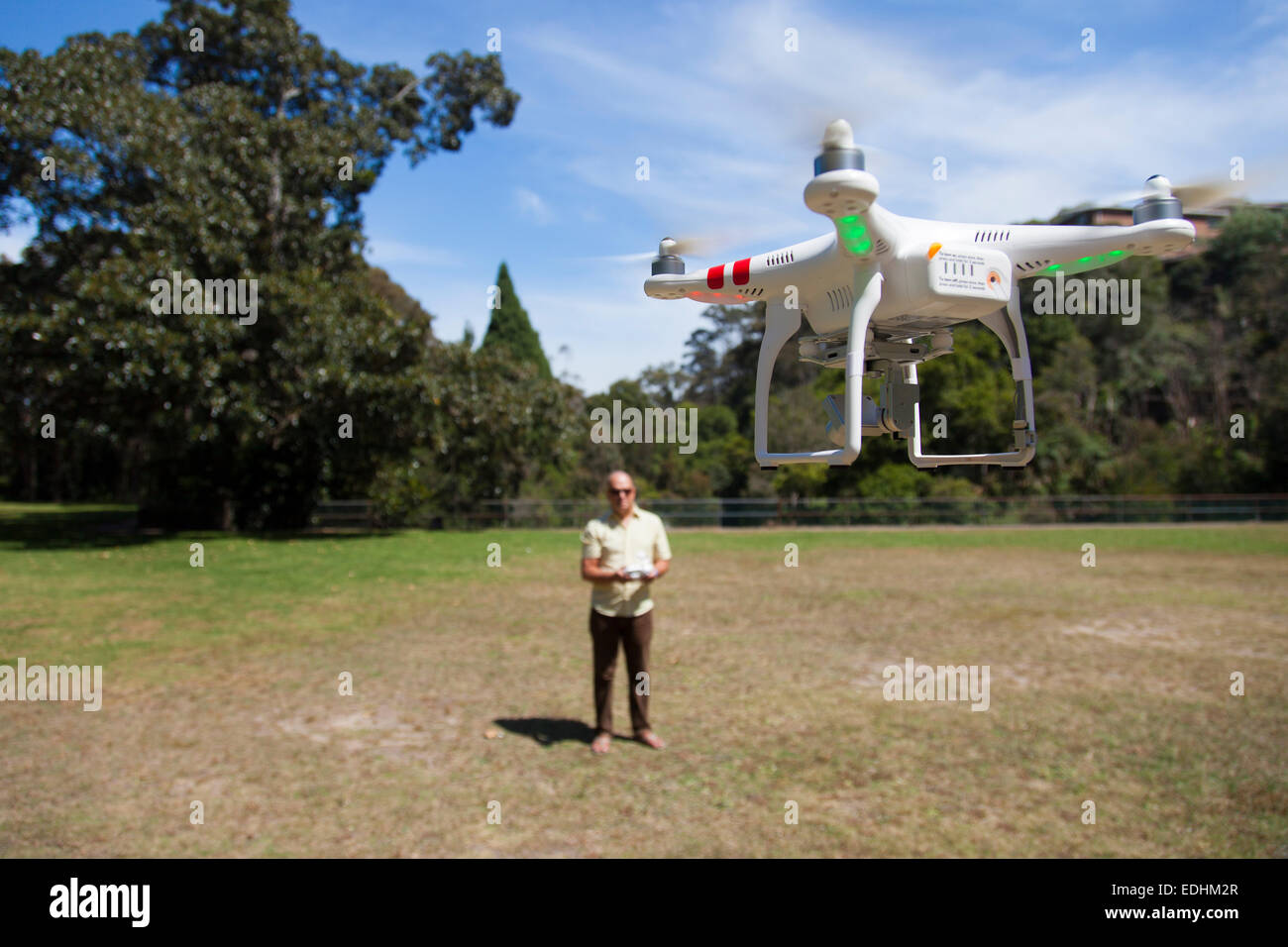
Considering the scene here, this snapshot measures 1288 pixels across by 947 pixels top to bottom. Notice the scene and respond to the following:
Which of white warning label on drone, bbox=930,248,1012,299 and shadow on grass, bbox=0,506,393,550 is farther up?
white warning label on drone, bbox=930,248,1012,299

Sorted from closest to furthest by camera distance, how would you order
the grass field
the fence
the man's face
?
the grass field → the man's face → the fence

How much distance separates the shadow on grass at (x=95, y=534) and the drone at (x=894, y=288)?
21773 millimetres

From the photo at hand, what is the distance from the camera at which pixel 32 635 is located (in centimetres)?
1024

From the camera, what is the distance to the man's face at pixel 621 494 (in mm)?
6477

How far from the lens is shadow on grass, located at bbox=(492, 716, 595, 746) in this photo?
723 cm

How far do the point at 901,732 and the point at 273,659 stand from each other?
6.66 m

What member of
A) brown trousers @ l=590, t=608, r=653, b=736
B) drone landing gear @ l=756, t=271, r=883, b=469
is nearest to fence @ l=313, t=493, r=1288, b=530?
brown trousers @ l=590, t=608, r=653, b=736

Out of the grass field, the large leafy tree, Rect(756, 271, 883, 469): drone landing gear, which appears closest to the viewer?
Rect(756, 271, 883, 469): drone landing gear

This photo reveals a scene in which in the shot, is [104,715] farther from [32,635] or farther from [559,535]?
[559,535]

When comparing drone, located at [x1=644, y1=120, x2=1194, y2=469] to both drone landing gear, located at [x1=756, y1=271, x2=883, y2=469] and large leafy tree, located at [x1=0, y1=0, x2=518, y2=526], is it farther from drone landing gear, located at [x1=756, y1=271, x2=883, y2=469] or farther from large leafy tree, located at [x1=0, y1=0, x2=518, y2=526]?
large leafy tree, located at [x1=0, y1=0, x2=518, y2=526]

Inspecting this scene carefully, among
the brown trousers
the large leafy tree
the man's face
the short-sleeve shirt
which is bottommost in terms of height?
the brown trousers

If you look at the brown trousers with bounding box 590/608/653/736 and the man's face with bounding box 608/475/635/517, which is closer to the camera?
the man's face with bounding box 608/475/635/517

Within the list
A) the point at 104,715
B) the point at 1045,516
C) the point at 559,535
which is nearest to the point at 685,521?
the point at 559,535

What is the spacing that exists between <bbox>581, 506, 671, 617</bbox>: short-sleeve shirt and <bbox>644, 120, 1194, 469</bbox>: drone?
5.55m
